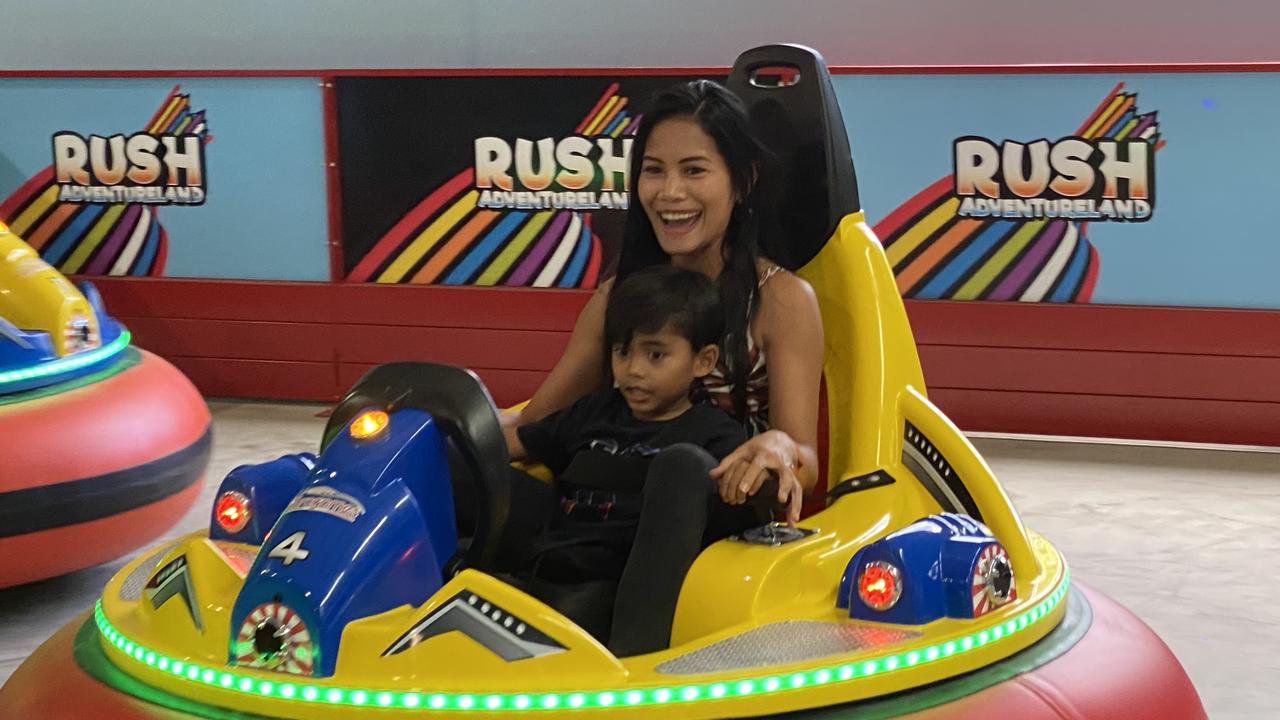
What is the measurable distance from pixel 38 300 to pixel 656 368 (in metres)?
1.63

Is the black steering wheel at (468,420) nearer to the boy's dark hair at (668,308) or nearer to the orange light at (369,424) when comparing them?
the orange light at (369,424)

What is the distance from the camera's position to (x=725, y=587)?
5.68 feet

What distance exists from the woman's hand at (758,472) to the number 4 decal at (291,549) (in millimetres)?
418

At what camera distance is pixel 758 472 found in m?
1.76

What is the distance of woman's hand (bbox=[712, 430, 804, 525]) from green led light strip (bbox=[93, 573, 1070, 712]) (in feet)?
0.75

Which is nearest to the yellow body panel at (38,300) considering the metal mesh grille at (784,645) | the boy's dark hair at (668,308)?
the boy's dark hair at (668,308)

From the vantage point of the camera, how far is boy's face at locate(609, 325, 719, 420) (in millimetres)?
1917

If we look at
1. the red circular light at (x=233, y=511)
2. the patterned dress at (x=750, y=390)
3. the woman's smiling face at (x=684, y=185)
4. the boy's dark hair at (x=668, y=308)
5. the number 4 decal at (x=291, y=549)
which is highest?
the woman's smiling face at (x=684, y=185)

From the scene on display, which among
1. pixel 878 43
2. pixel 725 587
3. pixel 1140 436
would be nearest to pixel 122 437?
pixel 725 587

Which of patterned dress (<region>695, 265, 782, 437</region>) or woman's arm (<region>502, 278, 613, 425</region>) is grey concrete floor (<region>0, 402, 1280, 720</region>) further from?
woman's arm (<region>502, 278, 613, 425</region>)

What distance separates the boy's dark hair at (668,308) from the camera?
193 centimetres

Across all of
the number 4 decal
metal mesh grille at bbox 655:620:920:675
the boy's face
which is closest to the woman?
the boy's face

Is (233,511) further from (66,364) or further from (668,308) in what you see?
(66,364)

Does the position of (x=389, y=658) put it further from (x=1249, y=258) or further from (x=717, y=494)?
(x=1249, y=258)
